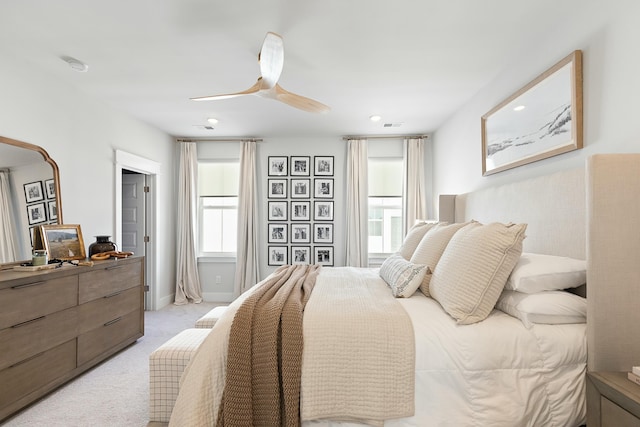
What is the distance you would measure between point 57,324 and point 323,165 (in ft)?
11.9

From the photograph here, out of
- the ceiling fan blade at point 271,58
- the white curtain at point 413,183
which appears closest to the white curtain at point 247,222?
the white curtain at point 413,183

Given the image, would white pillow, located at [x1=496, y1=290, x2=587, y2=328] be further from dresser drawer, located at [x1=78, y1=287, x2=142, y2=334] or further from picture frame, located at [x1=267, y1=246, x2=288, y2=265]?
picture frame, located at [x1=267, y1=246, x2=288, y2=265]

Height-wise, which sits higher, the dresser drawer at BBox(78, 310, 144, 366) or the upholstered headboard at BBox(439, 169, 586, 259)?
the upholstered headboard at BBox(439, 169, 586, 259)

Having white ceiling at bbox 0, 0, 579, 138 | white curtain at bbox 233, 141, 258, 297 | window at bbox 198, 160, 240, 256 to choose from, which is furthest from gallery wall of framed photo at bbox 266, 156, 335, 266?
white ceiling at bbox 0, 0, 579, 138

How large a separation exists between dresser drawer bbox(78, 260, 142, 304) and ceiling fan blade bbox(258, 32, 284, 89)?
206 centimetres

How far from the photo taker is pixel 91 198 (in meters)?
3.47

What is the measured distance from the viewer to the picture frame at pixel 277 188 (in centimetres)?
518

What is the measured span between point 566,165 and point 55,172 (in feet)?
12.6

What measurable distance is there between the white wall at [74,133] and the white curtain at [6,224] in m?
0.39

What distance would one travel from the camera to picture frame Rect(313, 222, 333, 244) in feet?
16.9

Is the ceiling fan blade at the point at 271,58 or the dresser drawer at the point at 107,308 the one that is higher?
the ceiling fan blade at the point at 271,58

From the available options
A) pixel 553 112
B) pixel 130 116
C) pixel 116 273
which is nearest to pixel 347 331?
pixel 553 112

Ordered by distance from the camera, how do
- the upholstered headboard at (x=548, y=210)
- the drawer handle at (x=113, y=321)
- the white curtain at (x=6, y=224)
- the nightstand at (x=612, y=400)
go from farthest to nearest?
the drawer handle at (x=113, y=321) → the white curtain at (x=6, y=224) → the upholstered headboard at (x=548, y=210) → the nightstand at (x=612, y=400)

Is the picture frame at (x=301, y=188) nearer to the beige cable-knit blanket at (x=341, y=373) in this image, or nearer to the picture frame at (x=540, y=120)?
the picture frame at (x=540, y=120)
